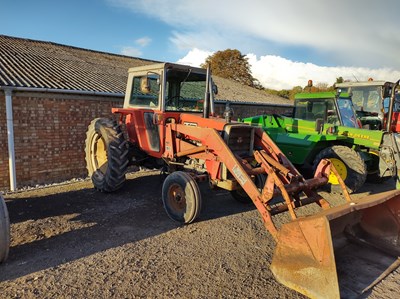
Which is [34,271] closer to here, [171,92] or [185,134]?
[185,134]

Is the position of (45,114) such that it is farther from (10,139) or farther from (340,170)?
(340,170)

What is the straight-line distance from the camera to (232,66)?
37.3 metres

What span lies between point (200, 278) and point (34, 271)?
183 cm

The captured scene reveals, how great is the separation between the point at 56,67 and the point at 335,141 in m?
9.03

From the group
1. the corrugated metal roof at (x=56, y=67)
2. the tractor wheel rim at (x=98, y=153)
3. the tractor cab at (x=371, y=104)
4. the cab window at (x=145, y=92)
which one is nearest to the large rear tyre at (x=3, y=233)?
the cab window at (x=145, y=92)

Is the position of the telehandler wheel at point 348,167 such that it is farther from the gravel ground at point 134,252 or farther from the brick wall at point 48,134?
the brick wall at point 48,134

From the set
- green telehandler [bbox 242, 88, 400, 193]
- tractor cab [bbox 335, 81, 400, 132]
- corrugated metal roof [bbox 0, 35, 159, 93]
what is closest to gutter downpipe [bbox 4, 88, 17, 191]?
corrugated metal roof [bbox 0, 35, 159, 93]

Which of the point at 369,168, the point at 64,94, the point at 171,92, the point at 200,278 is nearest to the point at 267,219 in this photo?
the point at 200,278

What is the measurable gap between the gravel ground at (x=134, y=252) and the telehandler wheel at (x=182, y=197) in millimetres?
185

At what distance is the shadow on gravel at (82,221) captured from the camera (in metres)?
4.01

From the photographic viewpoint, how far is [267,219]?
3975 mm

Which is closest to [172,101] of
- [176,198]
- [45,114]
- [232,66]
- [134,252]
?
[176,198]

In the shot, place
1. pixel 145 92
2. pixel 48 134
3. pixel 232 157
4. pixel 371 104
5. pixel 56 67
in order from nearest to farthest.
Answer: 1. pixel 232 157
2. pixel 145 92
3. pixel 48 134
4. pixel 371 104
5. pixel 56 67

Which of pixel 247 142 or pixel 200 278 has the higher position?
pixel 247 142
